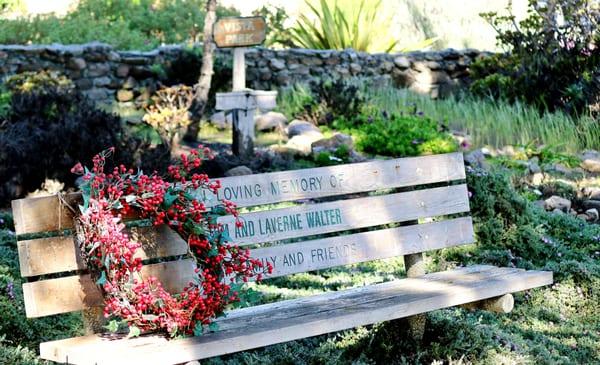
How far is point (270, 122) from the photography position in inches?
459

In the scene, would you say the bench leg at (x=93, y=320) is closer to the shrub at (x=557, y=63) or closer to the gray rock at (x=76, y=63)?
the shrub at (x=557, y=63)

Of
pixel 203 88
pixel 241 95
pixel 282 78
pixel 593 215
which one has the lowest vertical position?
pixel 593 215

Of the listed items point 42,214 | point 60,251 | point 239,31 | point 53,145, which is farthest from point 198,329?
point 239,31

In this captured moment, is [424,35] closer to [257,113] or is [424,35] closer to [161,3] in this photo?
[161,3]

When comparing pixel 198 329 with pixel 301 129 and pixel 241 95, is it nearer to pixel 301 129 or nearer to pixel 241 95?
pixel 241 95

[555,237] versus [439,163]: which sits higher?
[439,163]

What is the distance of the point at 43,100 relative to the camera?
9.83 m

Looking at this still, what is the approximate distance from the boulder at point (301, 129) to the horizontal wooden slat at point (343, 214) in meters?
5.76

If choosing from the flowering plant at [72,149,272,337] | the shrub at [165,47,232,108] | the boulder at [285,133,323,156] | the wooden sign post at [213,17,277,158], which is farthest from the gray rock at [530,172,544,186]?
the flowering plant at [72,149,272,337]

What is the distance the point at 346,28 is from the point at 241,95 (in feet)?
20.5

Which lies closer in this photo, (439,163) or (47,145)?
(439,163)

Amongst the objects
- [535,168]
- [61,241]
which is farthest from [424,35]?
[61,241]

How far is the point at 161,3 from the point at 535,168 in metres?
11.4

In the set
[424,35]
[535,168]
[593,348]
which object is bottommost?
[593,348]
